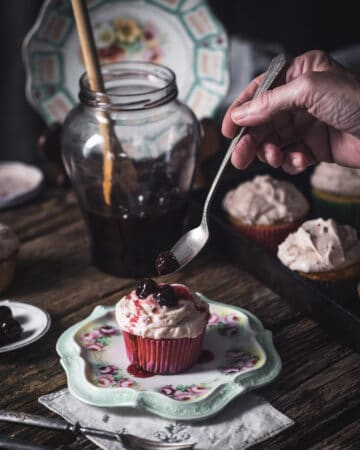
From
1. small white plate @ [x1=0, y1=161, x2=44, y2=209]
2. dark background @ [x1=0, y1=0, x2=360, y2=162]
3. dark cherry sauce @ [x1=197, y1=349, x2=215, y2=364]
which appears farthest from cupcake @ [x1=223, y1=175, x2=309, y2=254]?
dark background @ [x1=0, y1=0, x2=360, y2=162]

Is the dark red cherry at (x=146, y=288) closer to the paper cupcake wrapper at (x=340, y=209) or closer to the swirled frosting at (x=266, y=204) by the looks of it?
the swirled frosting at (x=266, y=204)

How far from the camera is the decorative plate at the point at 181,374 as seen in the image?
1.41 meters

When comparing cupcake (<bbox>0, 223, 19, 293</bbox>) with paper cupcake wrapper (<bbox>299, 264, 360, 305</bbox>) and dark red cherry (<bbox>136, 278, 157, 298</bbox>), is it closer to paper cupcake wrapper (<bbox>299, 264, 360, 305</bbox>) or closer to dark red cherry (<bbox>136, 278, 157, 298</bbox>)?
dark red cherry (<bbox>136, 278, 157, 298</bbox>)

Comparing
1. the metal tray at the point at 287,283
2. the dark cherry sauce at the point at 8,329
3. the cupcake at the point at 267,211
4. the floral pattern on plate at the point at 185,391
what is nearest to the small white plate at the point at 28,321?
the dark cherry sauce at the point at 8,329

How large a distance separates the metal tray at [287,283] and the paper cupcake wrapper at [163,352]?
0.28m

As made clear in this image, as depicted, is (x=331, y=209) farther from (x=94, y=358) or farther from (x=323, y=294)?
(x=94, y=358)

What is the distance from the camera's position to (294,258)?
5.89ft

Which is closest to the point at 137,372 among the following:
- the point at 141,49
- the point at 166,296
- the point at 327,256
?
the point at 166,296

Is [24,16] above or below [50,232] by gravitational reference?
above

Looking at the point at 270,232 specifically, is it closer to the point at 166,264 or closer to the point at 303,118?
the point at 303,118

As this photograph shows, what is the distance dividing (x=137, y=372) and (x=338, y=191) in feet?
3.00

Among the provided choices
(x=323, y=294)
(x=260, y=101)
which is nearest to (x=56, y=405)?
(x=323, y=294)

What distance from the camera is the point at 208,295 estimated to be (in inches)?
72.2

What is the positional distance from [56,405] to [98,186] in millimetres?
619
